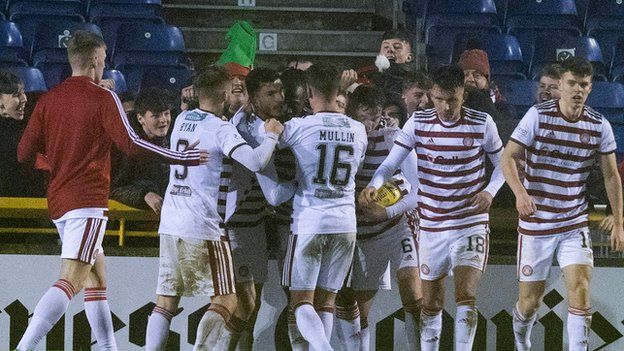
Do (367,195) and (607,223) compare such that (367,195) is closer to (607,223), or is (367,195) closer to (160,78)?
(607,223)

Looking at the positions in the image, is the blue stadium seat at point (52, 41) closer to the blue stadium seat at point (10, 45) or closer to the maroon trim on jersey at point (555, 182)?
the blue stadium seat at point (10, 45)

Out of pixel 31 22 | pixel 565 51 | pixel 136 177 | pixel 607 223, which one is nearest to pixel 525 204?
pixel 607 223

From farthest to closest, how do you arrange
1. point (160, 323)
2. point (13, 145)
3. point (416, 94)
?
1. point (416, 94)
2. point (13, 145)
3. point (160, 323)

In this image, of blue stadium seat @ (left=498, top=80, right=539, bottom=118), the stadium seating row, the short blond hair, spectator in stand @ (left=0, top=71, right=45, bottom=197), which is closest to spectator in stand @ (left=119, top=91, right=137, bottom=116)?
spectator in stand @ (left=0, top=71, right=45, bottom=197)

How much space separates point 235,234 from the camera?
763 cm

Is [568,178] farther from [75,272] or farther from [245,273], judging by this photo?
[75,272]

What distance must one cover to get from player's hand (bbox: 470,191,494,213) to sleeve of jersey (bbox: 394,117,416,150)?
1.71ft

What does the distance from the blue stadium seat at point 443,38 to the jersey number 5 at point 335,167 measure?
14.9 feet

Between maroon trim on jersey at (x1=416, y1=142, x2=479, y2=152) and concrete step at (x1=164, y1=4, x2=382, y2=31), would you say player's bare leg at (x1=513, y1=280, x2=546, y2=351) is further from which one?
concrete step at (x1=164, y1=4, x2=382, y2=31)

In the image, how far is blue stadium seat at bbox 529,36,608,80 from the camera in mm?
11602

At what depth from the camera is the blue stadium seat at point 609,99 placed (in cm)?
1120

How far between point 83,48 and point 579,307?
338 cm

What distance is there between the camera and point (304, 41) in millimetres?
12312

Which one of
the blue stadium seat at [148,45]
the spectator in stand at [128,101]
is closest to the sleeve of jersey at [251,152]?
the spectator in stand at [128,101]
